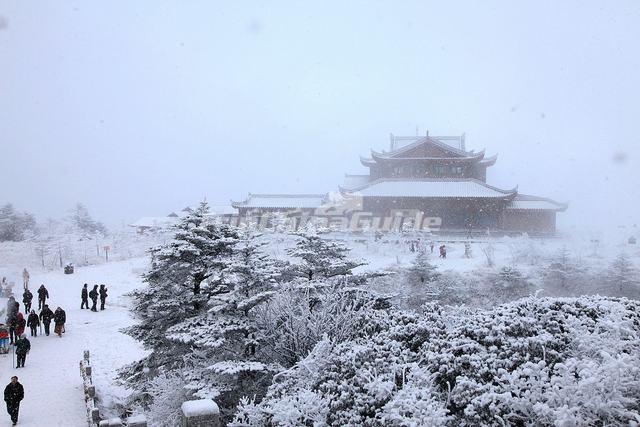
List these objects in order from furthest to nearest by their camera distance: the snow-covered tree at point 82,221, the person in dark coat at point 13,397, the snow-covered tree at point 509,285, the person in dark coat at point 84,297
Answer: the snow-covered tree at point 82,221
the snow-covered tree at point 509,285
the person in dark coat at point 84,297
the person in dark coat at point 13,397

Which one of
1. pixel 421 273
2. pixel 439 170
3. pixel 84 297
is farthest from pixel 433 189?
pixel 84 297

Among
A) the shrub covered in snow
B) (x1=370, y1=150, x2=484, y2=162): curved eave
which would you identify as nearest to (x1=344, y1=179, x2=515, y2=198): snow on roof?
(x1=370, y1=150, x2=484, y2=162): curved eave

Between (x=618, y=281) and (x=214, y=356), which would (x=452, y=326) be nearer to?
(x=214, y=356)

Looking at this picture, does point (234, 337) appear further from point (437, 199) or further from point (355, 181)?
point (355, 181)

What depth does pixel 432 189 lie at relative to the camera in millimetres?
38438

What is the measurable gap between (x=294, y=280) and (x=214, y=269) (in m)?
1.87

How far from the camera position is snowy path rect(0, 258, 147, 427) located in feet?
31.6

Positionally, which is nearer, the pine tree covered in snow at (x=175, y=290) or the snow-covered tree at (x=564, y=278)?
the pine tree covered in snow at (x=175, y=290)

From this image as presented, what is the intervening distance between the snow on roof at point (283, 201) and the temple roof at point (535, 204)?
15.7 meters

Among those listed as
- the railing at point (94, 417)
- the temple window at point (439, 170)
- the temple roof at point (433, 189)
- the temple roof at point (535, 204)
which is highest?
A: the temple window at point (439, 170)

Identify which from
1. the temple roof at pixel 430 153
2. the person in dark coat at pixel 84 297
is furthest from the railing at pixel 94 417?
the temple roof at pixel 430 153

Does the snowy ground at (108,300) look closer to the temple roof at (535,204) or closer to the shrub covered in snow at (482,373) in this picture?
the temple roof at (535,204)

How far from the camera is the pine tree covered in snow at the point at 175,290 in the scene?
10320 mm

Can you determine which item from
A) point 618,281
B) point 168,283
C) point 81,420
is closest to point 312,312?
point 168,283
